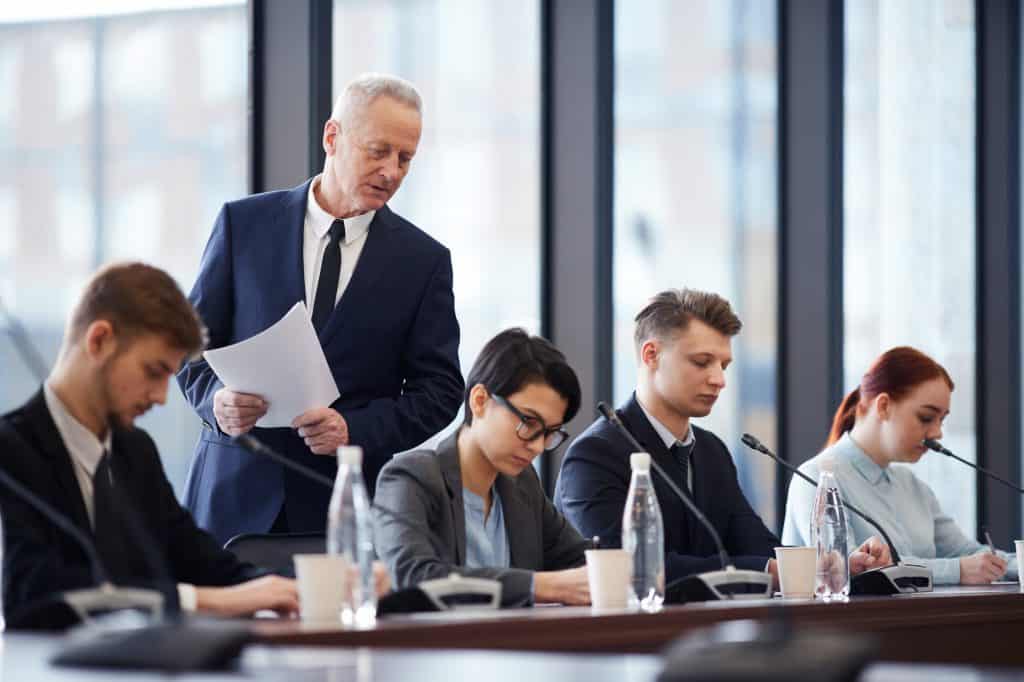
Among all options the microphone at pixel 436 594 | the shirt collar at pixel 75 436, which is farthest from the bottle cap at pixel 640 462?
the shirt collar at pixel 75 436

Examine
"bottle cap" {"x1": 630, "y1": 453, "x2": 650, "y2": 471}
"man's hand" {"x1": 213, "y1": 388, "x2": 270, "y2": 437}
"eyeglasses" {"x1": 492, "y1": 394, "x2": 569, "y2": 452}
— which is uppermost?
"man's hand" {"x1": 213, "y1": 388, "x2": 270, "y2": 437}

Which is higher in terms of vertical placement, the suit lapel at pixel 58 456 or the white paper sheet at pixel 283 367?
the white paper sheet at pixel 283 367

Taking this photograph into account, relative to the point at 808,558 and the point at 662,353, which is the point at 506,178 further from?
the point at 808,558

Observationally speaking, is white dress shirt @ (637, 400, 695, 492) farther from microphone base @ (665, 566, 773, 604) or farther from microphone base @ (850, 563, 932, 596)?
microphone base @ (665, 566, 773, 604)

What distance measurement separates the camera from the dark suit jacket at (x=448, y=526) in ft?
9.14

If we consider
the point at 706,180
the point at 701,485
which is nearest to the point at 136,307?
the point at 701,485

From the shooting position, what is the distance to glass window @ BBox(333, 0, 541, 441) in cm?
479

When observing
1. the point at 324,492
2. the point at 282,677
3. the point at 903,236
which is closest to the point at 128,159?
the point at 324,492

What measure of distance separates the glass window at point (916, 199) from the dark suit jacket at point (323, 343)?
314 cm

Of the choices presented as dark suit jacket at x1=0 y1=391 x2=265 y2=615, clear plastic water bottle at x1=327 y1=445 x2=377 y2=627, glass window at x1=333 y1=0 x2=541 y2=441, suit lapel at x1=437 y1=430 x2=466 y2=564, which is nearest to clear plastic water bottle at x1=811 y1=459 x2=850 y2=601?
suit lapel at x1=437 y1=430 x2=466 y2=564

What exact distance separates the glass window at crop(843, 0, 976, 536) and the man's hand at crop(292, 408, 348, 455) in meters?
3.53

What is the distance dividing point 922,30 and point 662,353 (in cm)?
328

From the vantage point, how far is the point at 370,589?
2.41m

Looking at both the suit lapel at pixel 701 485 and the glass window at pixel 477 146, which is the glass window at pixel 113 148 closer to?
the glass window at pixel 477 146
